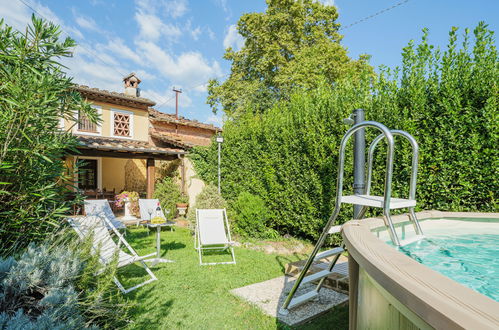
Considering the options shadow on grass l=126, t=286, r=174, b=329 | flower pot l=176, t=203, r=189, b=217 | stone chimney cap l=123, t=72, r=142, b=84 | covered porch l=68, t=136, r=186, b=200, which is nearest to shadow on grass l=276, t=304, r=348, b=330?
shadow on grass l=126, t=286, r=174, b=329

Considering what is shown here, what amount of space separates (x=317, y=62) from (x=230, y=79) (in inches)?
233

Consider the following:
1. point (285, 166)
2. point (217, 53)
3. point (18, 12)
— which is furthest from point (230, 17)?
point (285, 166)

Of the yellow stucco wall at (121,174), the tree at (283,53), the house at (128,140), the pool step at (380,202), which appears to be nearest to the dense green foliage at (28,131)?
the pool step at (380,202)

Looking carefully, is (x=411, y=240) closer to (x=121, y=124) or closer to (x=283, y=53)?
(x=121, y=124)

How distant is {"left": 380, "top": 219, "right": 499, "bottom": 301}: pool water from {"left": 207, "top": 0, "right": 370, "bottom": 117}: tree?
42.1ft

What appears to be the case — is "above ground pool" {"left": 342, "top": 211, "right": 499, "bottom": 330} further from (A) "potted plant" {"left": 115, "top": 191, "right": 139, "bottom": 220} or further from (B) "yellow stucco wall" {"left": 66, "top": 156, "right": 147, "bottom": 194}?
(B) "yellow stucco wall" {"left": 66, "top": 156, "right": 147, "bottom": 194}

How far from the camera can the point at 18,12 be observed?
28.2ft

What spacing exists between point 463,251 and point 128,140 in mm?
13685

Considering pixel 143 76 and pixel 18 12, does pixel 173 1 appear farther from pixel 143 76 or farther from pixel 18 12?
pixel 18 12

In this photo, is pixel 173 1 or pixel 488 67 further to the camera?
pixel 173 1

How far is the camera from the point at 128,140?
13.8m

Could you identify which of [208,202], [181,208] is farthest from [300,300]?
[181,208]

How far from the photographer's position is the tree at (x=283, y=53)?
16.0 meters

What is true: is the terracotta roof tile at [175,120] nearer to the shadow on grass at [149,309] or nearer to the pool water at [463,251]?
the shadow on grass at [149,309]
